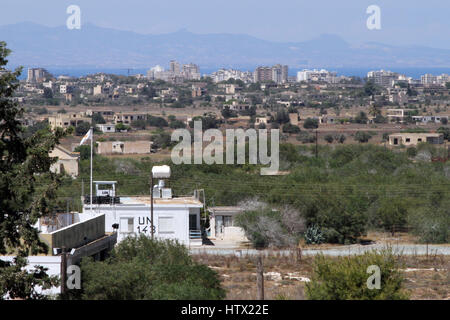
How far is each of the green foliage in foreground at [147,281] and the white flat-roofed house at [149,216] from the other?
840 centimetres

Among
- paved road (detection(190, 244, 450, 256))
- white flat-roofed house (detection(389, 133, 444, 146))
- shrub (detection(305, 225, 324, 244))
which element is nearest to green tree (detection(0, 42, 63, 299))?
paved road (detection(190, 244, 450, 256))

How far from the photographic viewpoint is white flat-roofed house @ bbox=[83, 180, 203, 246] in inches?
1139

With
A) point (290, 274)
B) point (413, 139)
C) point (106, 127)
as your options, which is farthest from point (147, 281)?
point (106, 127)

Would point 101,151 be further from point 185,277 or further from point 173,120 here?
point 185,277

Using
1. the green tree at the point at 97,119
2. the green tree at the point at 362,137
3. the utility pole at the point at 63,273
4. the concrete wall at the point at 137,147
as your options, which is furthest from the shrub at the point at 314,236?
the green tree at the point at 97,119

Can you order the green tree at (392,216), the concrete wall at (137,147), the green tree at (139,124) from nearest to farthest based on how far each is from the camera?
the green tree at (392,216) < the concrete wall at (137,147) < the green tree at (139,124)

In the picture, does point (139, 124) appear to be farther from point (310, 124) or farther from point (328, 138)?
point (328, 138)

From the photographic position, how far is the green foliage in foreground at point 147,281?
16.3m

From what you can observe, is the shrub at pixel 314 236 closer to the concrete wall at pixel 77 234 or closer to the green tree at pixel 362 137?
the concrete wall at pixel 77 234

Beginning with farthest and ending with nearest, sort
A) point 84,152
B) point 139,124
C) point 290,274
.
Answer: point 139,124 < point 84,152 < point 290,274

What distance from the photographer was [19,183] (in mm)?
Result: 14812

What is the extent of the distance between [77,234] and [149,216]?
10.3 metres

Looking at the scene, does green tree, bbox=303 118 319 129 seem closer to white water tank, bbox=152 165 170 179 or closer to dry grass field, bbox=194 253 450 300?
white water tank, bbox=152 165 170 179

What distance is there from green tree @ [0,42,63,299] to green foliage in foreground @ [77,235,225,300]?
1.66 metres
